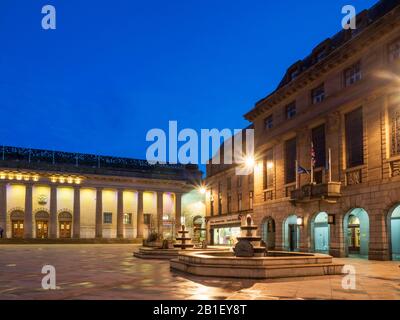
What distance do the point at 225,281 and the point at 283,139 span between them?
28431mm

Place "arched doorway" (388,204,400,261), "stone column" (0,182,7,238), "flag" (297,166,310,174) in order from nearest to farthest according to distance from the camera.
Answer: "arched doorway" (388,204,400,261), "flag" (297,166,310,174), "stone column" (0,182,7,238)

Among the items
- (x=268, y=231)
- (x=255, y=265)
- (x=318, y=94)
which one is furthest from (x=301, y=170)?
(x=255, y=265)

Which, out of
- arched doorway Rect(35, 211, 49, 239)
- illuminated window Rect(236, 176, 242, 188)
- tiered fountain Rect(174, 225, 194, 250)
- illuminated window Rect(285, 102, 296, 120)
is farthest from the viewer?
arched doorway Rect(35, 211, 49, 239)

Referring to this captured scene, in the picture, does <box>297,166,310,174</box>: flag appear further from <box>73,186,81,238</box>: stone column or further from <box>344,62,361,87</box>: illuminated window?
<box>73,186,81,238</box>: stone column

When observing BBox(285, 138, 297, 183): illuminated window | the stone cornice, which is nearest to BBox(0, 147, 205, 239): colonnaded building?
BBox(285, 138, 297, 183): illuminated window

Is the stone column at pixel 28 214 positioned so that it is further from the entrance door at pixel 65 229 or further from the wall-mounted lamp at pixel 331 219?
the wall-mounted lamp at pixel 331 219

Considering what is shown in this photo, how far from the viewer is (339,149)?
35.7 metres

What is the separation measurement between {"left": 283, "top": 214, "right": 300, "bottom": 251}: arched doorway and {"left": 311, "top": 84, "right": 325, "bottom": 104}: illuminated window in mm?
10809

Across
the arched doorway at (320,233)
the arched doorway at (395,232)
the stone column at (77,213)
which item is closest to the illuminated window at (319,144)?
the arched doorway at (320,233)

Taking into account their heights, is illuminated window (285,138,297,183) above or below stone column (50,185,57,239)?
above

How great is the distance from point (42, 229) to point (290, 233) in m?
55.8

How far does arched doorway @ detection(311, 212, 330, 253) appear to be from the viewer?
3884 centimetres
